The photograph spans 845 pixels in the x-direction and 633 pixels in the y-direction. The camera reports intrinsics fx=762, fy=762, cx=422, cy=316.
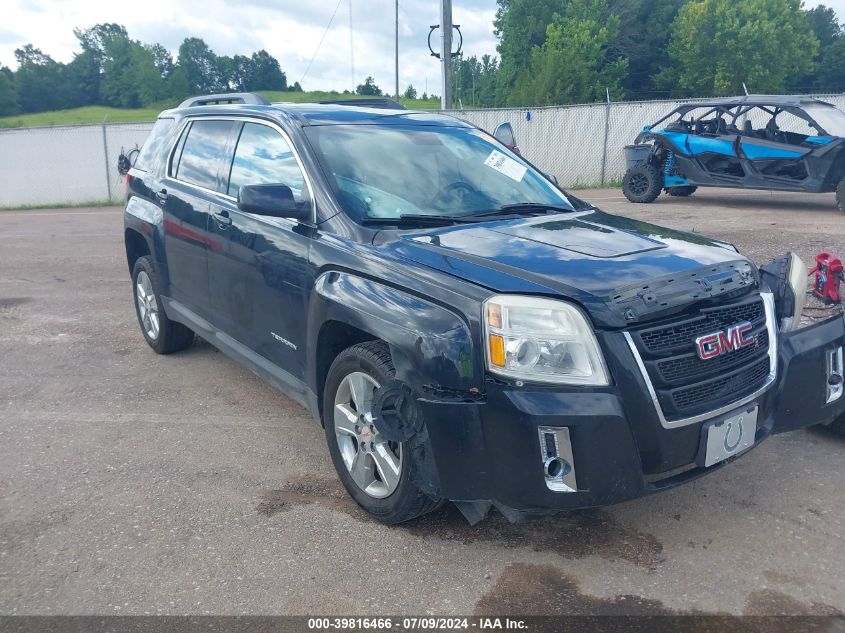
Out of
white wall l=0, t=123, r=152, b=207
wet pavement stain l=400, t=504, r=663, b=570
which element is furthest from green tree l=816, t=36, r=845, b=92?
wet pavement stain l=400, t=504, r=663, b=570

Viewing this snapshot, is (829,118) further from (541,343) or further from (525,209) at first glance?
(541,343)

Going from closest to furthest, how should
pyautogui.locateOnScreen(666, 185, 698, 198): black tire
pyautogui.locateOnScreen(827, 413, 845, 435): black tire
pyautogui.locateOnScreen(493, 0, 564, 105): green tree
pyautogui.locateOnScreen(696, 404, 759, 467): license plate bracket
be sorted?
pyautogui.locateOnScreen(696, 404, 759, 467): license plate bracket, pyautogui.locateOnScreen(827, 413, 845, 435): black tire, pyautogui.locateOnScreen(666, 185, 698, 198): black tire, pyautogui.locateOnScreen(493, 0, 564, 105): green tree

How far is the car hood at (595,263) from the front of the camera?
279cm

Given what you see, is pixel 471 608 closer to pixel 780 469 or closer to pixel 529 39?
pixel 780 469

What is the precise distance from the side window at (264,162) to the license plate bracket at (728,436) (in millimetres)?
2129

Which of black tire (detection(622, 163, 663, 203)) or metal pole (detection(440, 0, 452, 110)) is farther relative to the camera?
metal pole (detection(440, 0, 452, 110))

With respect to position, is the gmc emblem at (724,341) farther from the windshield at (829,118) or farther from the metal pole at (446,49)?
the metal pole at (446,49)

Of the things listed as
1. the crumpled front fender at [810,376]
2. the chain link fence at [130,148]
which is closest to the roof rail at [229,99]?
the crumpled front fender at [810,376]

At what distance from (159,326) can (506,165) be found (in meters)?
2.99

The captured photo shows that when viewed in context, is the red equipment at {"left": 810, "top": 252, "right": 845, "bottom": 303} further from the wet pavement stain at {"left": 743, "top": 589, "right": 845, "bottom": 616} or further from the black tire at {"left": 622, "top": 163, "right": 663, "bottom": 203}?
the black tire at {"left": 622, "top": 163, "right": 663, "bottom": 203}

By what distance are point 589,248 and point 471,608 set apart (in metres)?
1.53

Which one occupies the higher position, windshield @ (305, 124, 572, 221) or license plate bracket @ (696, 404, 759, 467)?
windshield @ (305, 124, 572, 221)

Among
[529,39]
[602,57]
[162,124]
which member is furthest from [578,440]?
[529,39]

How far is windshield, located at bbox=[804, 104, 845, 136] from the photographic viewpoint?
477 inches
